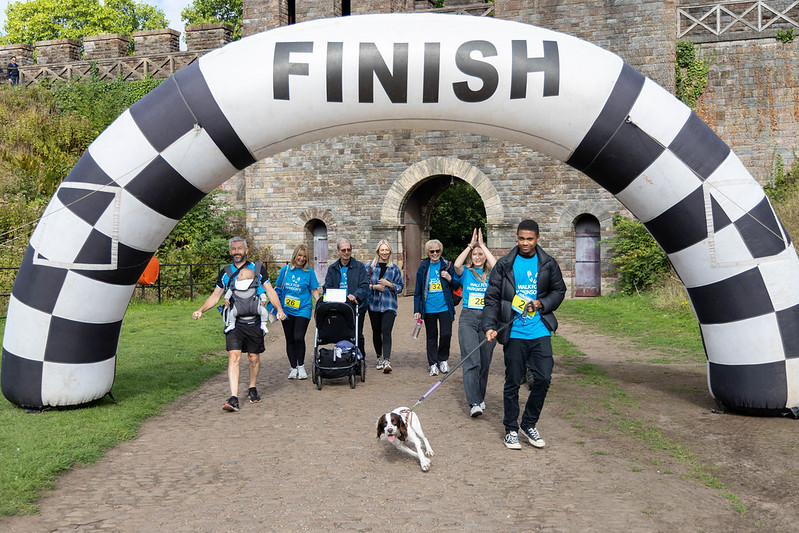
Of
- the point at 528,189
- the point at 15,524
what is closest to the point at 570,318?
the point at 528,189

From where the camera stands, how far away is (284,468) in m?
6.08

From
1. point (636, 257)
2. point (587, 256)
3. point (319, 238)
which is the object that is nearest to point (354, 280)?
point (636, 257)

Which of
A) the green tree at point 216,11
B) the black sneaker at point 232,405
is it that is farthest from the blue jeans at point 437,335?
the green tree at point 216,11

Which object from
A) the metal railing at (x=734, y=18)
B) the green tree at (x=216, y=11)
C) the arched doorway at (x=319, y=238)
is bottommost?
the arched doorway at (x=319, y=238)

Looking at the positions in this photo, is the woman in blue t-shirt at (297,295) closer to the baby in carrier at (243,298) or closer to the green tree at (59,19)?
the baby in carrier at (243,298)

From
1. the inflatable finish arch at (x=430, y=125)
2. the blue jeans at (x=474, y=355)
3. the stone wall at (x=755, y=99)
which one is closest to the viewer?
the inflatable finish arch at (x=430, y=125)

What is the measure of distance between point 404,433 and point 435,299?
12.8 feet

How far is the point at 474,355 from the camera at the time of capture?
7.71m

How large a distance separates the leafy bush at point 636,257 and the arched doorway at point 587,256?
615 millimetres

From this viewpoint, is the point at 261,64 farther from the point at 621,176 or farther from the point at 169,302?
the point at 169,302

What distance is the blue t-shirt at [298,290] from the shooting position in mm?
9695

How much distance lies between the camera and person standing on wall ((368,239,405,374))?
10219 mm

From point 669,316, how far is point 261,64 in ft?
35.6

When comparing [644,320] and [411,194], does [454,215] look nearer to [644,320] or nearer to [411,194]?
[411,194]
